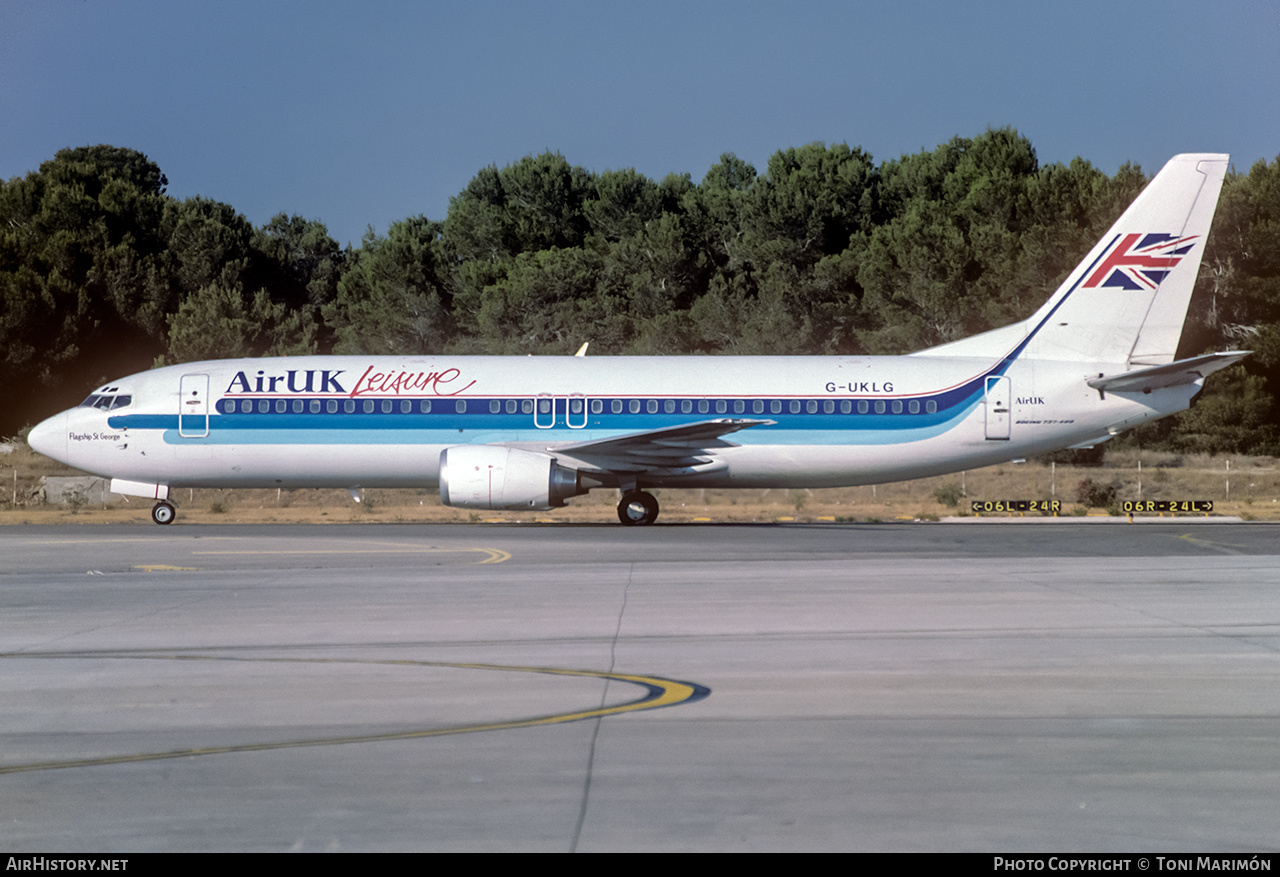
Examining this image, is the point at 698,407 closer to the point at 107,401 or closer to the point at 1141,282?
the point at 1141,282

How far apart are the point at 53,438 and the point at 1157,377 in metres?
24.8

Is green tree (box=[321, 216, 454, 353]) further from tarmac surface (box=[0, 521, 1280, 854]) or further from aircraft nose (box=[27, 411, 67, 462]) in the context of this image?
tarmac surface (box=[0, 521, 1280, 854])

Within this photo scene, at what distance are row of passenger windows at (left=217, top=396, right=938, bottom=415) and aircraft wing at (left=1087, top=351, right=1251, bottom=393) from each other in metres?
3.80

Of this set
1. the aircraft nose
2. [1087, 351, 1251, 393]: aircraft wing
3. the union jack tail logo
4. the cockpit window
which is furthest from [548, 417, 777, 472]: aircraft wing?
the aircraft nose

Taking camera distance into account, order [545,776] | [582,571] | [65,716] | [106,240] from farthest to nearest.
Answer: [106,240] < [582,571] < [65,716] < [545,776]

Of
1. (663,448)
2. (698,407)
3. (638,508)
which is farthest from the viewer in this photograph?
A: (638,508)

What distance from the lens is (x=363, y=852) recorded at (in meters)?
5.62

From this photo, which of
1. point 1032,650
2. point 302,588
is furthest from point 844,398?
point 1032,650

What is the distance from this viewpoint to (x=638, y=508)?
96.4 feet

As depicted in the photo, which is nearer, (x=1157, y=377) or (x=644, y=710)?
(x=644, y=710)

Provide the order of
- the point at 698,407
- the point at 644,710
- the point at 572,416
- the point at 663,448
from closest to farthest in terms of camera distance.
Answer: the point at 644,710
the point at 663,448
the point at 572,416
the point at 698,407

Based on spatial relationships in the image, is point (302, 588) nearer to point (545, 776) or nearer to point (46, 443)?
point (545, 776)

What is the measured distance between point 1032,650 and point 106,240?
210 ft

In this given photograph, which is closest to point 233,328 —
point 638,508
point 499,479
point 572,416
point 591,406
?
point 572,416
